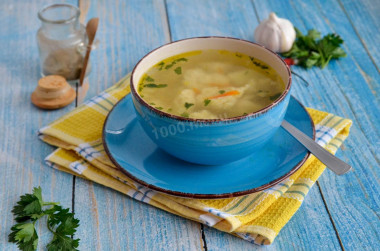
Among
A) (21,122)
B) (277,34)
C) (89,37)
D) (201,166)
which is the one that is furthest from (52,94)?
(277,34)

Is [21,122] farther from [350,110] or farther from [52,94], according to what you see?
[350,110]

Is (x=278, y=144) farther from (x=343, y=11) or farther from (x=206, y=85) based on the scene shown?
(x=343, y=11)

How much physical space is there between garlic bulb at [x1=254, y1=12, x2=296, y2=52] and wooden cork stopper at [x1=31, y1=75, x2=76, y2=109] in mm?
835

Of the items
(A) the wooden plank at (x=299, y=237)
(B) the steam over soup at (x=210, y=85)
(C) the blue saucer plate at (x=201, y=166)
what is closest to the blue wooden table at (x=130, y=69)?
(A) the wooden plank at (x=299, y=237)

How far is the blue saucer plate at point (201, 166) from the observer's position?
1303 mm

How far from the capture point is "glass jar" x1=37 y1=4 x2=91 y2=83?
1917 millimetres

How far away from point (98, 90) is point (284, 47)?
2.56ft

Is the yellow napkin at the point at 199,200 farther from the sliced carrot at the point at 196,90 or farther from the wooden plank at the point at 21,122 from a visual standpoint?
the sliced carrot at the point at 196,90

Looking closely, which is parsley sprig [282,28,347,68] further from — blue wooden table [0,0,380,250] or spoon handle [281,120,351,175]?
spoon handle [281,120,351,175]

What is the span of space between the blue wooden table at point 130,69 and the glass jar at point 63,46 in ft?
0.28

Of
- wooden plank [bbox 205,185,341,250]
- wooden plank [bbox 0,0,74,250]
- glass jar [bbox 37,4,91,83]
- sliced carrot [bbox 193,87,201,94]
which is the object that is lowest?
wooden plank [bbox 0,0,74,250]

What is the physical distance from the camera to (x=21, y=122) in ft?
5.74

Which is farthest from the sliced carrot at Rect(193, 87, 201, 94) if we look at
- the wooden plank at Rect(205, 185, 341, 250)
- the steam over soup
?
the wooden plank at Rect(205, 185, 341, 250)

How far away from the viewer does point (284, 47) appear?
2.09 meters
